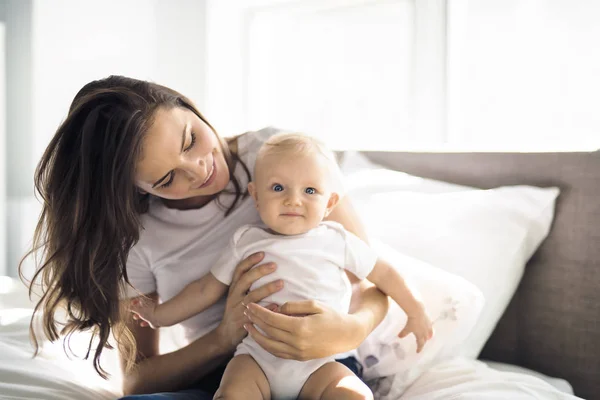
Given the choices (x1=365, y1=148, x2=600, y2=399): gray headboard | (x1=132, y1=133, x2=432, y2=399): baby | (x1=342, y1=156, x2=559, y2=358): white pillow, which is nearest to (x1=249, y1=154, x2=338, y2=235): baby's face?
(x1=132, y1=133, x2=432, y2=399): baby

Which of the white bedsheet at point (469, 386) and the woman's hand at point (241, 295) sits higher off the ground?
the woman's hand at point (241, 295)

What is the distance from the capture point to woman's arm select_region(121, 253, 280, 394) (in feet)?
3.82

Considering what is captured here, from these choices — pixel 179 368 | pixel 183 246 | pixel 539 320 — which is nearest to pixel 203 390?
pixel 179 368

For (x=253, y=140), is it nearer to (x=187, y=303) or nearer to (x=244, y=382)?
(x=187, y=303)

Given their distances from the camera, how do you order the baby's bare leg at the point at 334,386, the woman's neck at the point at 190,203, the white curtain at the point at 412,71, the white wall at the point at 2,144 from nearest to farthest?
the baby's bare leg at the point at 334,386 < the woman's neck at the point at 190,203 < the white curtain at the point at 412,71 < the white wall at the point at 2,144

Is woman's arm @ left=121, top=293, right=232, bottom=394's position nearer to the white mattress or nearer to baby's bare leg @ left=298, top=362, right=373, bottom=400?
the white mattress

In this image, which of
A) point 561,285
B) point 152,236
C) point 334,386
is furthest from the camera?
point 561,285

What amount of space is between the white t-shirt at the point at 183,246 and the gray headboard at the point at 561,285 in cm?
73

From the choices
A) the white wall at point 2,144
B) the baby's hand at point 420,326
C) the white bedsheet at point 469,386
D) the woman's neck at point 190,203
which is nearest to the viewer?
the white bedsheet at point 469,386

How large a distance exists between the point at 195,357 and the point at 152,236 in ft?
0.96

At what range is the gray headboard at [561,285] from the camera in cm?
141

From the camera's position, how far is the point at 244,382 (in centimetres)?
103

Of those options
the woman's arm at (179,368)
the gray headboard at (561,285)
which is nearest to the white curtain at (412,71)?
the gray headboard at (561,285)

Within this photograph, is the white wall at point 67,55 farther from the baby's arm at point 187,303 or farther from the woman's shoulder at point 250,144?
the baby's arm at point 187,303
